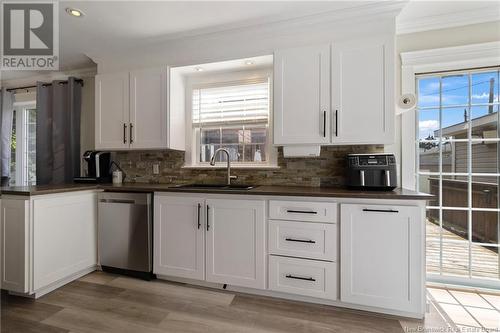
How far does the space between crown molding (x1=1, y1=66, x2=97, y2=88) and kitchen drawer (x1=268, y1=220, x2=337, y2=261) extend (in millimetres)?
3258

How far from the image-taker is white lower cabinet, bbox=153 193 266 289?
2029mm

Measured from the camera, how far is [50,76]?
349cm

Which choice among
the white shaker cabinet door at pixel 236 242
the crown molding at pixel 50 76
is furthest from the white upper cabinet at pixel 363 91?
the crown molding at pixel 50 76

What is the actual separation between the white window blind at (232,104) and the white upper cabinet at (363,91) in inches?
31.8

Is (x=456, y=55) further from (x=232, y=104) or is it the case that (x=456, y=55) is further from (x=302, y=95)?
(x=232, y=104)

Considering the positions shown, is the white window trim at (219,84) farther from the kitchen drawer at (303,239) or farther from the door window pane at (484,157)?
the door window pane at (484,157)

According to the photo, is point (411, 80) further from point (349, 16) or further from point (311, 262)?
point (311, 262)

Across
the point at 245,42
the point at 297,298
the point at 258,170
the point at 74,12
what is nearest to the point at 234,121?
the point at 258,170

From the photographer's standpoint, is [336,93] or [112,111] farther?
[112,111]

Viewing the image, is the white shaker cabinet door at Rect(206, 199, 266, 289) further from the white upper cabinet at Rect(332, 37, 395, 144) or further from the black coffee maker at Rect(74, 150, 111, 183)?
the black coffee maker at Rect(74, 150, 111, 183)

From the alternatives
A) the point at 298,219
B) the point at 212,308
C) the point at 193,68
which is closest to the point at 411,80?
the point at 298,219

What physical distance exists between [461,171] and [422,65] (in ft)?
3.40

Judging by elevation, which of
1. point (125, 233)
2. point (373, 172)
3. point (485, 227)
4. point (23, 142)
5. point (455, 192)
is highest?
point (23, 142)

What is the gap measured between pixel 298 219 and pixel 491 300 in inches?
68.3
